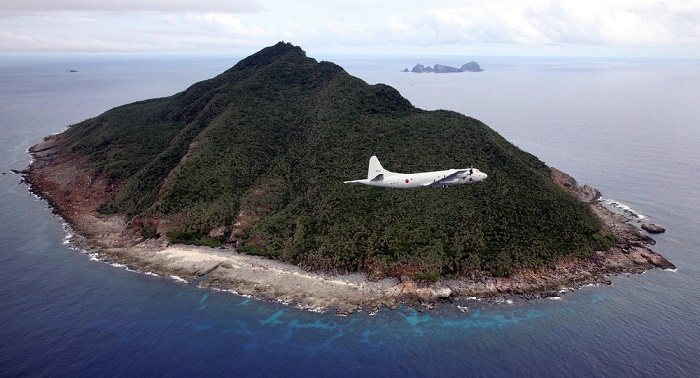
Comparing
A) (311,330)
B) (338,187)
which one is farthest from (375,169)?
(311,330)

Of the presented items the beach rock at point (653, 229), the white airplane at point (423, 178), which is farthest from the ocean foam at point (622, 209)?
the white airplane at point (423, 178)

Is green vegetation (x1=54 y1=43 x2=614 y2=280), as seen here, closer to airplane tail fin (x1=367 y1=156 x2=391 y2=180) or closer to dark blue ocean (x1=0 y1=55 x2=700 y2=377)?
dark blue ocean (x1=0 y1=55 x2=700 y2=377)

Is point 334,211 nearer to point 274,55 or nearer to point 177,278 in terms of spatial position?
point 177,278

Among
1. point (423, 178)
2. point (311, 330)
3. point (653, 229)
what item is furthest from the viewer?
point (653, 229)

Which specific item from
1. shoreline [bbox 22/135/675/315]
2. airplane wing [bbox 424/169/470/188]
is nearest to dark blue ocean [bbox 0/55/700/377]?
shoreline [bbox 22/135/675/315]

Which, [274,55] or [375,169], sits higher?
[274,55]

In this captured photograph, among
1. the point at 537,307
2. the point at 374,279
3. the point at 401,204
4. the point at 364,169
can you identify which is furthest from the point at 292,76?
the point at 537,307

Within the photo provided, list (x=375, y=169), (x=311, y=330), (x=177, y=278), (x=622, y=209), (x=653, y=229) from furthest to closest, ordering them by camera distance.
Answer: (x=622, y=209), (x=653, y=229), (x=177, y=278), (x=375, y=169), (x=311, y=330)

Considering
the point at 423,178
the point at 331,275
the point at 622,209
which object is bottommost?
the point at 331,275

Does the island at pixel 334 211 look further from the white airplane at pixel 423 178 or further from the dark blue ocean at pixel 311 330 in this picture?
the white airplane at pixel 423 178
